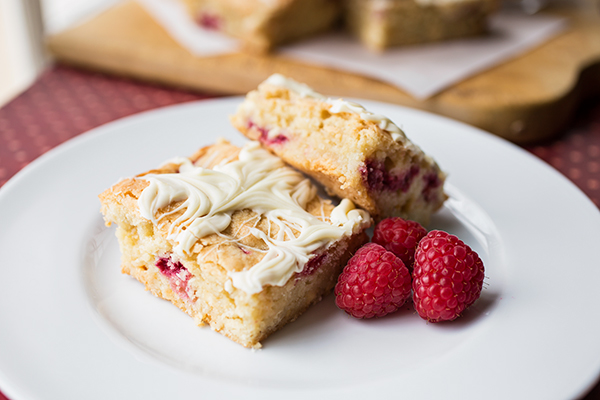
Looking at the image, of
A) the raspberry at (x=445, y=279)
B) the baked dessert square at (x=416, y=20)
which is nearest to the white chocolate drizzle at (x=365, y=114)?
the raspberry at (x=445, y=279)

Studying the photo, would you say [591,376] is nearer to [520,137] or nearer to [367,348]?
[367,348]

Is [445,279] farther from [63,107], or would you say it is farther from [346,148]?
[63,107]

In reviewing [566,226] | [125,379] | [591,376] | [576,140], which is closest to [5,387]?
[125,379]

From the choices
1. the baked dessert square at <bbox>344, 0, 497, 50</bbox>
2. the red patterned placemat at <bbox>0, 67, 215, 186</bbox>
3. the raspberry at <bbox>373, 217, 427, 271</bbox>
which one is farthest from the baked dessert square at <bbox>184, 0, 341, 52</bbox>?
the raspberry at <bbox>373, 217, 427, 271</bbox>

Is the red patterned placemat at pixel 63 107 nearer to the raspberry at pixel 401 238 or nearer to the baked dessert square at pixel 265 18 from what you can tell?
the baked dessert square at pixel 265 18

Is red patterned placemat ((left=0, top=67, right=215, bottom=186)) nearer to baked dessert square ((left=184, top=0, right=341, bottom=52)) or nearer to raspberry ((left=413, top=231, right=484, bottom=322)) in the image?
baked dessert square ((left=184, top=0, right=341, bottom=52))

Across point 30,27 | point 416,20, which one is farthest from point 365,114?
point 30,27
